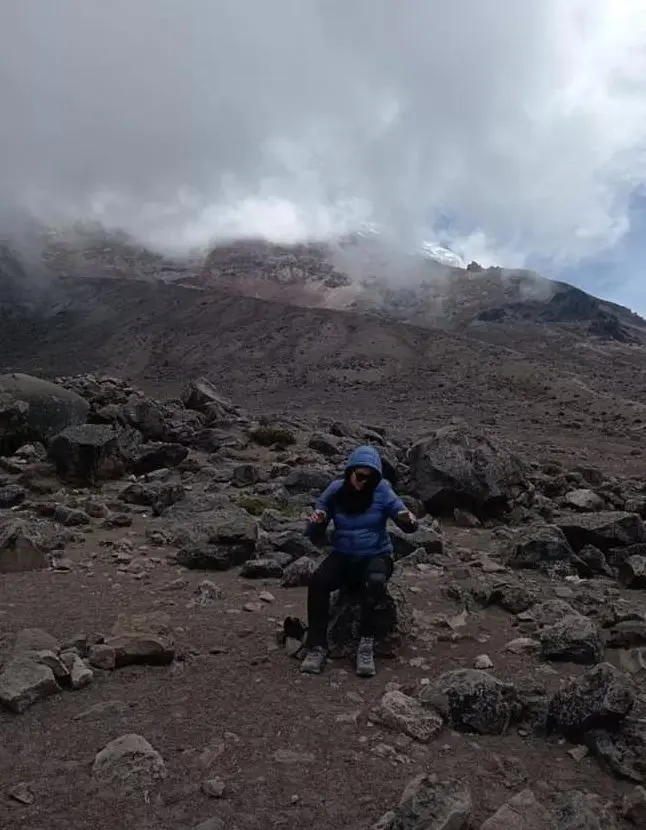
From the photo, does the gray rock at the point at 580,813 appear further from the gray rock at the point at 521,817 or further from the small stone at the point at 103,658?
the small stone at the point at 103,658

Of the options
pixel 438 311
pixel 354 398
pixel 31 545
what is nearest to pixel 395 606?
pixel 31 545

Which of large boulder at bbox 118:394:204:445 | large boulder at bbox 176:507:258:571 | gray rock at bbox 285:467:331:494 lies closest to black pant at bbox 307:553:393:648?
large boulder at bbox 176:507:258:571

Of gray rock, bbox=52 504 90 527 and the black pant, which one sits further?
gray rock, bbox=52 504 90 527

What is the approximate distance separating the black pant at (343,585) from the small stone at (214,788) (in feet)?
5.58

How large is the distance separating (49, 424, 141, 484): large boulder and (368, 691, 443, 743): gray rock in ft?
28.2

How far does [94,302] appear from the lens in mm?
69250

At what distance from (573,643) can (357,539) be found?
1.82 metres

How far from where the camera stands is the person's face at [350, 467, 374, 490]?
5543 mm

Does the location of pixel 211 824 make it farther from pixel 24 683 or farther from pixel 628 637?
pixel 628 637

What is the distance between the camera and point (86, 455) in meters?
12.1

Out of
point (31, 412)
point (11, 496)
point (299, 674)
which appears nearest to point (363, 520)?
point (299, 674)

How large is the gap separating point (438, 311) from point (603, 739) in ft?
249

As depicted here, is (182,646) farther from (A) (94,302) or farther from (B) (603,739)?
(A) (94,302)

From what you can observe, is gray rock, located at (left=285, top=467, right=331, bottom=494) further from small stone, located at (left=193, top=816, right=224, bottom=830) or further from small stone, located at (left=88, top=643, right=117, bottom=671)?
small stone, located at (left=193, top=816, right=224, bottom=830)
